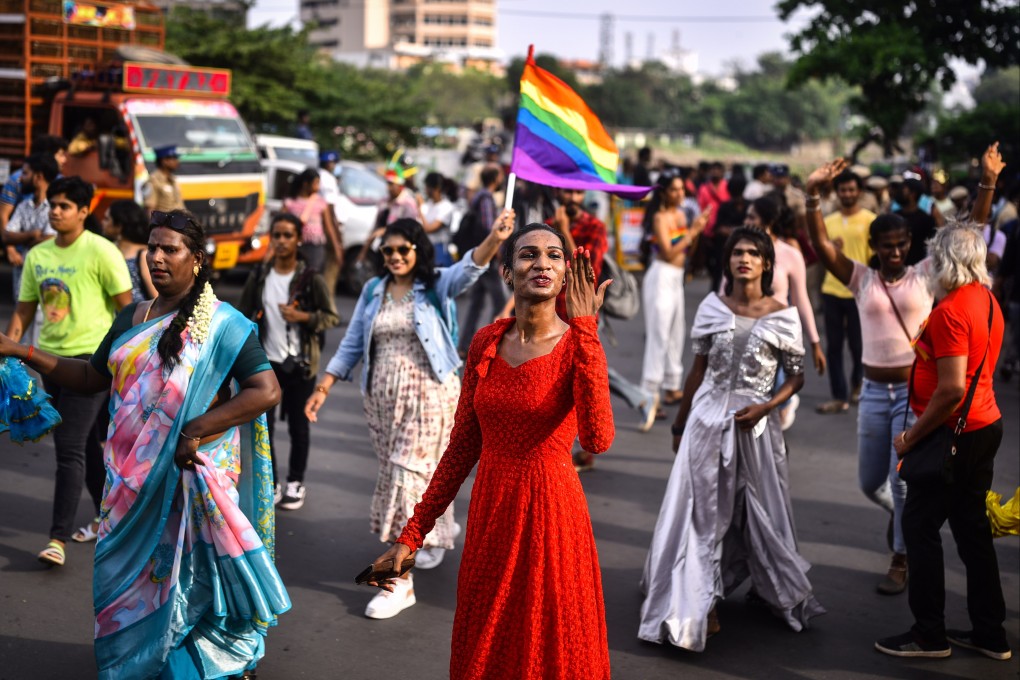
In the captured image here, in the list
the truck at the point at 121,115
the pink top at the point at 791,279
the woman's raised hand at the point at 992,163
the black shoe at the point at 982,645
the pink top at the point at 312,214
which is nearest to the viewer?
the black shoe at the point at 982,645

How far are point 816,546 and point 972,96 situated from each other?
61.1ft

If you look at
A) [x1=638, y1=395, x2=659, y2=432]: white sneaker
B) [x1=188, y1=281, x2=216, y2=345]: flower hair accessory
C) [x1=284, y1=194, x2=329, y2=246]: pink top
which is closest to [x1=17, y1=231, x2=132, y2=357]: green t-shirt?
[x1=188, y1=281, x2=216, y2=345]: flower hair accessory

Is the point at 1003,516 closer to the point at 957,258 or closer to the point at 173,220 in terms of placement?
the point at 957,258

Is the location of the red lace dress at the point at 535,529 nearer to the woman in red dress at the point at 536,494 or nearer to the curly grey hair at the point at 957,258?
the woman in red dress at the point at 536,494

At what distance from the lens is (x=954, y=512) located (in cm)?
Answer: 534

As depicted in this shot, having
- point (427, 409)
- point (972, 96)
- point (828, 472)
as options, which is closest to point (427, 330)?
point (427, 409)

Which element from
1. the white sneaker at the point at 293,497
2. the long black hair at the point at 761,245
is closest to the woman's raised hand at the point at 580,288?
the long black hair at the point at 761,245

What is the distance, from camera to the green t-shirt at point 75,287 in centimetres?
629

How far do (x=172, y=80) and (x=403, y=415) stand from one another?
10.2m

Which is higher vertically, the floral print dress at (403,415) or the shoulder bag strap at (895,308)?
the shoulder bag strap at (895,308)

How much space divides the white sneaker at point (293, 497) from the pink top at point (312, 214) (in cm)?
557

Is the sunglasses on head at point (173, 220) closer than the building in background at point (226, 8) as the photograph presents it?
Yes

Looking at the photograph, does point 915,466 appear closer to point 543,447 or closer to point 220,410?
point 543,447

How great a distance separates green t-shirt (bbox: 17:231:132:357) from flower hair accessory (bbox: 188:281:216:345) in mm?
1959
